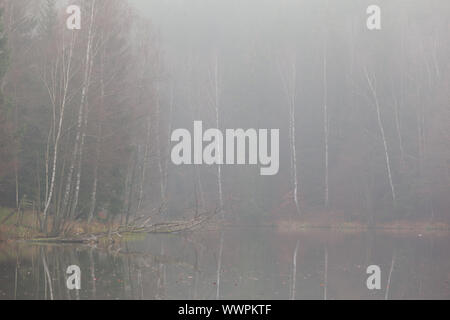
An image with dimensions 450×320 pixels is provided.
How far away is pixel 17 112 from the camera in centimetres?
2234

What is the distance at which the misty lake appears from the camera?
9945 mm

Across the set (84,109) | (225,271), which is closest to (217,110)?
(84,109)

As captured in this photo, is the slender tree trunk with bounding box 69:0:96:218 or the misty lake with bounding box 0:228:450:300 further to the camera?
the slender tree trunk with bounding box 69:0:96:218

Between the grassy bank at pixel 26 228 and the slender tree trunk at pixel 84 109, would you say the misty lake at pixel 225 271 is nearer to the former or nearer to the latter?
the grassy bank at pixel 26 228

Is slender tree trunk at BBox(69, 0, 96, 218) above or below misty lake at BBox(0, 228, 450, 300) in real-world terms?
above

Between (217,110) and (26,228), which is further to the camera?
(217,110)

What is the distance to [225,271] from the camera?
1321cm

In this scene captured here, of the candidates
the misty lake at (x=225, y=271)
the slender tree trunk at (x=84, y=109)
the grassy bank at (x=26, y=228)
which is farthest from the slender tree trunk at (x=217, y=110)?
the misty lake at (x=225, y=271)

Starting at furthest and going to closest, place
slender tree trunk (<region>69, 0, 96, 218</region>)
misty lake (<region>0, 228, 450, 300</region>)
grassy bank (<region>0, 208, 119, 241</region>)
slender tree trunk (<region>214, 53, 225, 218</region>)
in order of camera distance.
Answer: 1. slender tree trunk (<region>214, 53, 225, 218</region>)
2. slender tree trunk (<region>69, 0, 96, 218</region>)
3. grassy bank (<region>0, 208, 119, 241</region>)
4. misty lake (<region>0, 228, 450, 300</region>)

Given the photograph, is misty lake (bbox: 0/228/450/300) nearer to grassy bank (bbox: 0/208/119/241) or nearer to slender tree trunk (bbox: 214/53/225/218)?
grassy bank (bbox: 0/208/119/241)

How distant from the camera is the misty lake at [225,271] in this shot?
32.6ft

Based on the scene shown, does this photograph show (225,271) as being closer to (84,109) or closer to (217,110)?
(84,109)

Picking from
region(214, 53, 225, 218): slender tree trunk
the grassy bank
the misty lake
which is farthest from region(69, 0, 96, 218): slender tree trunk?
region(214, 53, 225, 218): slender tree trunk
